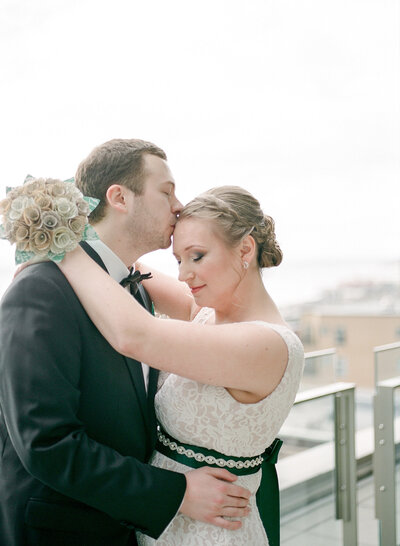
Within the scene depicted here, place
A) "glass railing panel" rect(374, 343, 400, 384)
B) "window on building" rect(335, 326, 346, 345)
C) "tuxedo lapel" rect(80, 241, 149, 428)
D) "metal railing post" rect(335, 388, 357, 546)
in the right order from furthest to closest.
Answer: "window on building" rect(335, 326, 346, 345) < "glass railing panel" rect(374, 343, 400, 384) < "metal railing post" rect(335, 388, 357, 546) < "tuxedo lapel" rect(80, 241, 149, 428)

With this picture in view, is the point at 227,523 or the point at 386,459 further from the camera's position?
the point at 386,459

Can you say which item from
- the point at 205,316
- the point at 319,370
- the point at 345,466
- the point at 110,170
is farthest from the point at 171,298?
the point at 345,466

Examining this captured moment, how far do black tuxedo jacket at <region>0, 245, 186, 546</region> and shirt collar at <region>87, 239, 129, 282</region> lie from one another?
0.77 feet

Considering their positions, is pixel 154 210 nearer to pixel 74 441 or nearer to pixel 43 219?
pixel 43 219

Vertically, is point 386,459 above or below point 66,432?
below

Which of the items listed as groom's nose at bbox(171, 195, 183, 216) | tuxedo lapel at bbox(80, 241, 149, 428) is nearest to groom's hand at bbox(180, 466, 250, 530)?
tuxedo lapel at bbox(80, 241, 149, 428)

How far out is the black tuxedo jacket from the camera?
1336 millimetres

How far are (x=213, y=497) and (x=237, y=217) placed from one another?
0.66 metres

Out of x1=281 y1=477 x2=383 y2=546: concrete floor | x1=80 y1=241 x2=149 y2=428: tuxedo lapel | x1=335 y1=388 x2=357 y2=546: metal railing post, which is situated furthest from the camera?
x1=335 y1=388 x2=357 y2=546: metal railing post

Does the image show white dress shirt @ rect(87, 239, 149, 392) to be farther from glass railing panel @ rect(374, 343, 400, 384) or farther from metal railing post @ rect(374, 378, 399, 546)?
glass railing panel @ rect(374, 343, 400, 384)

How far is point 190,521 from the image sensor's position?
160cm

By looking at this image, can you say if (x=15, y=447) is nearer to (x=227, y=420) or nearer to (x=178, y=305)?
(x=227, y=420)

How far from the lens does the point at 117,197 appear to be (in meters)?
1.71

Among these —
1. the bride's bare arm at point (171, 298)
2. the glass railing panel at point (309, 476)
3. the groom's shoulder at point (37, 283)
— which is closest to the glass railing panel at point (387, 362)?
the glass railing panel at point (309, 476)
